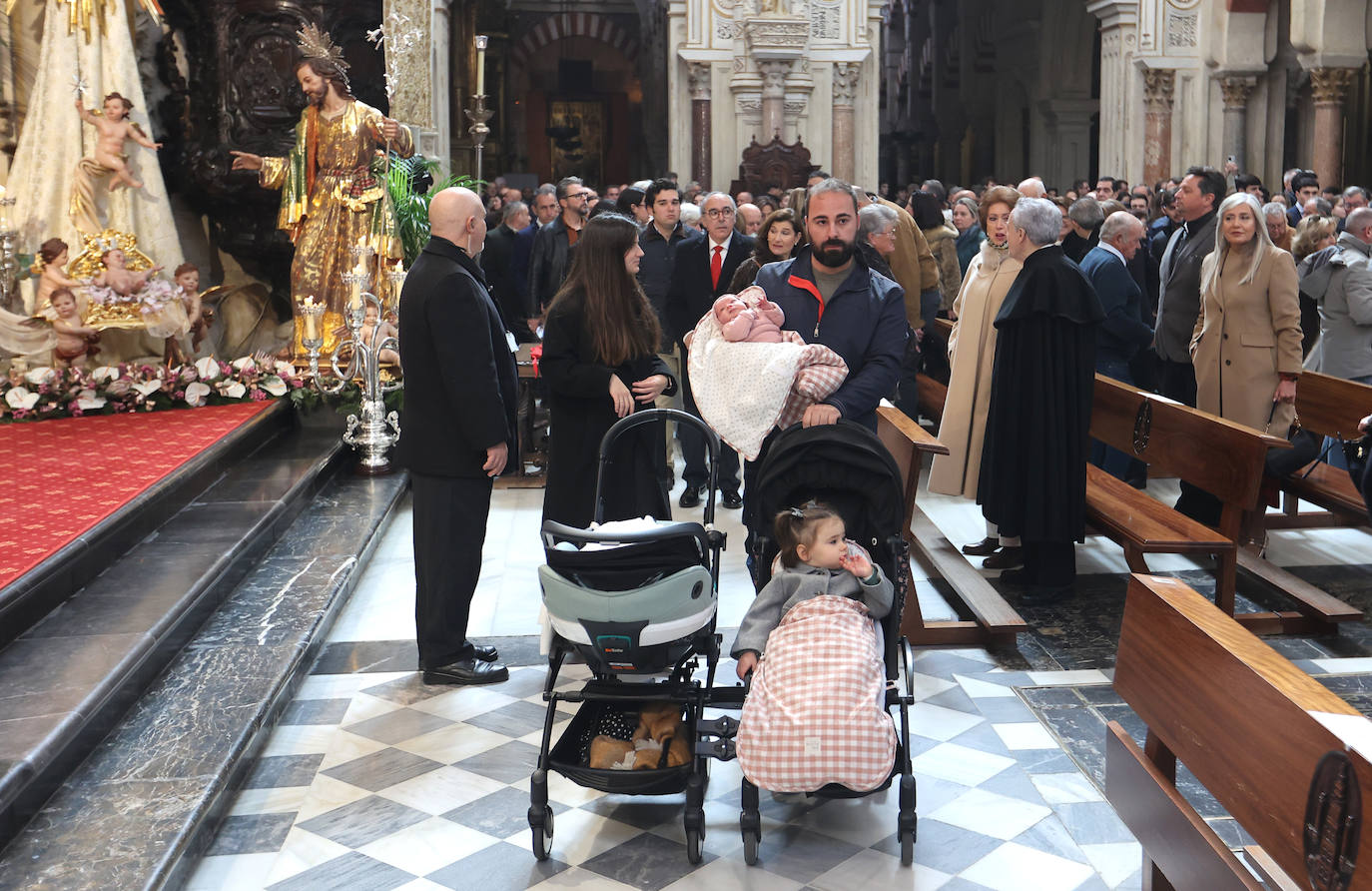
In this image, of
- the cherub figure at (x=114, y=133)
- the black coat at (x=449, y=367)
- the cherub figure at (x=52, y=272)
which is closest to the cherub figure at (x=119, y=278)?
the cherub figure at (x=52, y=272)

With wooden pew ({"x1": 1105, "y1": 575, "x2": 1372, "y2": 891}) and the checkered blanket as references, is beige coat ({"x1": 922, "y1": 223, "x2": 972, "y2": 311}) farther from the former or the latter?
wooden pew ({"x1": 1105, "y1": 575, "x2": 1372, "y2": 891})

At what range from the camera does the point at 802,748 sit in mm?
3357

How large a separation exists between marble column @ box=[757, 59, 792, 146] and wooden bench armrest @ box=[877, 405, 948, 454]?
11314 millimetres

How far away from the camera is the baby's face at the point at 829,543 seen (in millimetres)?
3668

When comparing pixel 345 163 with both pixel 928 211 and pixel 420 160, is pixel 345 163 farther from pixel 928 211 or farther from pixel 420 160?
pixel 928 211

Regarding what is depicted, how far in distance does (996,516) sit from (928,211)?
3868 millimetres

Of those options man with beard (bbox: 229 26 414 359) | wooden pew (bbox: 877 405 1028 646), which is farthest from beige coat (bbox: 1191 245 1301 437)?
man with beard (bbox: 229 26 414 359)

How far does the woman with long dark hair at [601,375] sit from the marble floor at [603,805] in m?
0.68

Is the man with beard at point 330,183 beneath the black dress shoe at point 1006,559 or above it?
above

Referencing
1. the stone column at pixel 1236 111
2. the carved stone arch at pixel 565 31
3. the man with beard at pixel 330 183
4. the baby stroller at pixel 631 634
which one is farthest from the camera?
the carved stone arch at pixel 565 31

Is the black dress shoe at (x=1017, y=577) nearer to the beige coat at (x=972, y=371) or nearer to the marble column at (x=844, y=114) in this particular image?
the beige coat at (x=972, y=371)

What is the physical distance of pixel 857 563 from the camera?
368cm

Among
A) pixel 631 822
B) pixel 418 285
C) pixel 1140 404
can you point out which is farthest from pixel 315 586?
pixel 1140 404

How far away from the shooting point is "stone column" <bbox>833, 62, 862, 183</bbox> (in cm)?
1766
